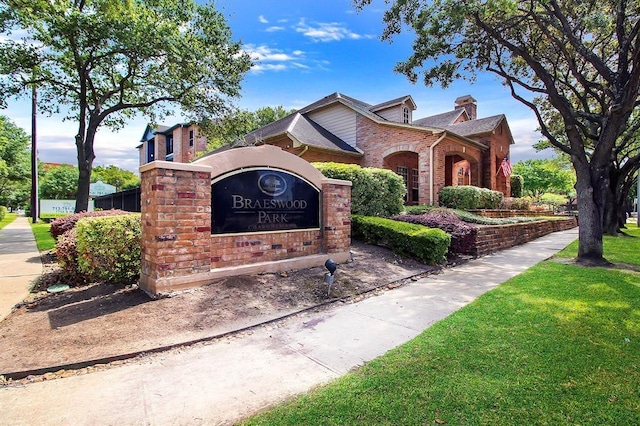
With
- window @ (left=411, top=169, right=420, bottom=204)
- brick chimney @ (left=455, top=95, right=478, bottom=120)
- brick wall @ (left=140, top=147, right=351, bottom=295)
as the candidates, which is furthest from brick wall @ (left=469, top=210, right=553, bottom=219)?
brick wall @ (left=140, top=147, right=351, bottom=295)

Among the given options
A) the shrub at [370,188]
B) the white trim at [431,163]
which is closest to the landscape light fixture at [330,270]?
the shrub at [370,188]

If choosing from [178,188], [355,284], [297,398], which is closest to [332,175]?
[355,284]

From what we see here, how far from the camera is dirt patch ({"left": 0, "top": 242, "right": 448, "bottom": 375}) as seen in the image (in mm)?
3371

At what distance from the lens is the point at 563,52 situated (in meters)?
9.16

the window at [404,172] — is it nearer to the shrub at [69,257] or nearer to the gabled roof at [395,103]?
the gabled roof at [395,103]

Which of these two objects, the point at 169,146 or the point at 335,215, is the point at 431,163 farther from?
the point at 169,146

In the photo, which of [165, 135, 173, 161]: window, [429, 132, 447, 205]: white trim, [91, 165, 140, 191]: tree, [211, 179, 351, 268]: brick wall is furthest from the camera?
[91, 165, 140, 191]: tree

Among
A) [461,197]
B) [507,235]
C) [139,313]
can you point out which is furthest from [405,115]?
[139,313]

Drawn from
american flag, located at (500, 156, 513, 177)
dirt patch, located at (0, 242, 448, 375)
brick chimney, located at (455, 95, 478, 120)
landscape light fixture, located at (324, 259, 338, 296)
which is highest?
brick chimney, located at (455, 95, 478, 120)

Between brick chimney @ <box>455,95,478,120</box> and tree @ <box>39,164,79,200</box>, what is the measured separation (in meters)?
57.3

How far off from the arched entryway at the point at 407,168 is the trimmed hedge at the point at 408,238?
9.40m

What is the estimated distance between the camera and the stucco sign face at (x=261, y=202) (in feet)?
17.4

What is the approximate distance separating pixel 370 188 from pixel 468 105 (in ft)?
77.3

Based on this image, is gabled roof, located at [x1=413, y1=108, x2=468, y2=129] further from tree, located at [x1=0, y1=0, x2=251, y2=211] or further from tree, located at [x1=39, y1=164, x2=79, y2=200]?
tree, located at [x1=39, y1=164, x2=79, y2=200]
